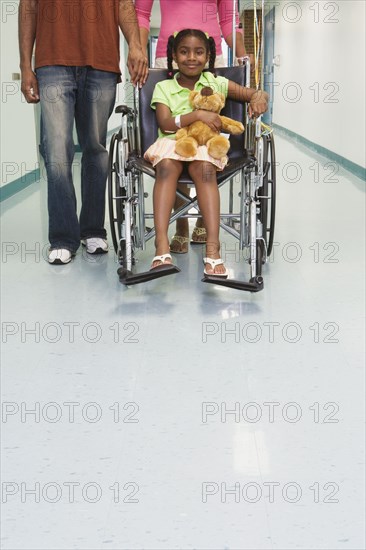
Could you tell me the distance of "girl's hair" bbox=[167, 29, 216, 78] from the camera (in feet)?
9.50

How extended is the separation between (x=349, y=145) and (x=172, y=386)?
5.18 metres

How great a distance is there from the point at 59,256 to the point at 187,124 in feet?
2.71

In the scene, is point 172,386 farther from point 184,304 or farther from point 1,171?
point 1,171

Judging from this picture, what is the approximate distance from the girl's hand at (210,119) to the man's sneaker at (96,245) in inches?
32.2

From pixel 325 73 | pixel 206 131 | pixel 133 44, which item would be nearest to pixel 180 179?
pixel 206 131

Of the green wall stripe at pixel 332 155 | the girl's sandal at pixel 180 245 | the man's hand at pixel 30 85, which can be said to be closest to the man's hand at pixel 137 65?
the man's hand at pixel 30 85

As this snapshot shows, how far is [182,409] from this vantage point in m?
1.83

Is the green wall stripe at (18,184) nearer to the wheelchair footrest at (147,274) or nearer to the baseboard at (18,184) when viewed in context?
the baseboard at (18,184)

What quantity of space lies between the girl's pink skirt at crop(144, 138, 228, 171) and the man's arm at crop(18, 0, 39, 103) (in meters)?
0.66

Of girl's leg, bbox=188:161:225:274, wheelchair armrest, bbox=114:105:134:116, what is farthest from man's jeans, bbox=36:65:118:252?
girl's leg, bbox=188:161:225:274

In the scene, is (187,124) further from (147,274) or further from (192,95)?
(147,274)

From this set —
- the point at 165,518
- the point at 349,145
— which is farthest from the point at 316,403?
the point at 349,145

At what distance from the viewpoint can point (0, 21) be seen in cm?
501

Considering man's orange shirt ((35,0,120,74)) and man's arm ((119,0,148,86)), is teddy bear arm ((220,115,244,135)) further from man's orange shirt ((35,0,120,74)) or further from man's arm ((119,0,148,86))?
man's orange shirt ((35,0,120,74))
